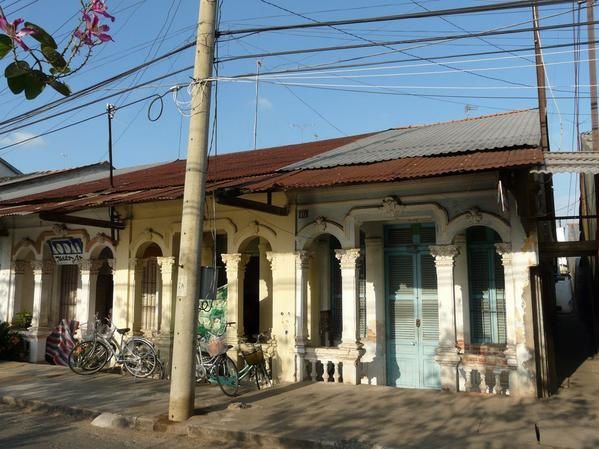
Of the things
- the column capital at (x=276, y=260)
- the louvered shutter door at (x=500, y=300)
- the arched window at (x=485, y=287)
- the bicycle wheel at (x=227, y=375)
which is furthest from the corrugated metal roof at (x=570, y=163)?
the bicycle wheel at (x=227, y=375)

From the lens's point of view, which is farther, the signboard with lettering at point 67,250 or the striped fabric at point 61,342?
the striped fabric at point 61,342

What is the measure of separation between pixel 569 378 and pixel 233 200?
6.50 m

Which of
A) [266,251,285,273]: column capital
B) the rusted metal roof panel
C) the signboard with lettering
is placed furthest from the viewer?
the signboard with lettering

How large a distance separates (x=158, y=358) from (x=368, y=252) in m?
4.61

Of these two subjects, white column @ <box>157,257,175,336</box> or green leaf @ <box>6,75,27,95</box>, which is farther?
white column @ <box>157,257,175,336</box>

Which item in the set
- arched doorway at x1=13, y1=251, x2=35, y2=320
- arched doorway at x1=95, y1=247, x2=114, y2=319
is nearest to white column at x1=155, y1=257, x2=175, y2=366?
arched doorway at x1=95, y1=247, x2=114, y2=319

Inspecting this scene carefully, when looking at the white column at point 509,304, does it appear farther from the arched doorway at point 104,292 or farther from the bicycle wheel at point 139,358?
the arched doorway at point 104,292

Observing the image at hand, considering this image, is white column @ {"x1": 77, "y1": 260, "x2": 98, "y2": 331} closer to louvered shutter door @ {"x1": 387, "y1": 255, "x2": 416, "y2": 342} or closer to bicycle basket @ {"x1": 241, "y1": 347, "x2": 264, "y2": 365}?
bicycle basket @ {"x1": 241, "y1": 347, "x2": 264, "y2": 365}

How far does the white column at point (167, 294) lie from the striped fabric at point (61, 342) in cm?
→ 306

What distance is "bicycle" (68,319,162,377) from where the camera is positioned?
10492 millimetres

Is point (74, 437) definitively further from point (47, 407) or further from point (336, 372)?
point (336, 372)

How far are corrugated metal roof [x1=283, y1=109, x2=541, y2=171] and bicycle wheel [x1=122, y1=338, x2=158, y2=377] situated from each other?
440 centimetres

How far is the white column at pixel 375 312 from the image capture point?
9.74 metres

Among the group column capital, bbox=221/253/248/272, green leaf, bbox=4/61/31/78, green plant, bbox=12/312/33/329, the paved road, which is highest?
green leaf, bbox=4/61/31/78
